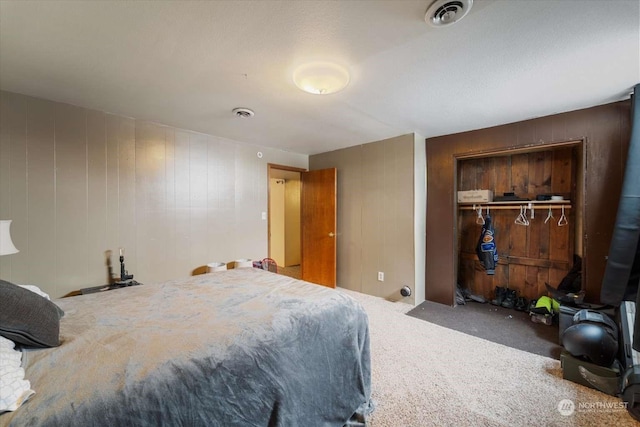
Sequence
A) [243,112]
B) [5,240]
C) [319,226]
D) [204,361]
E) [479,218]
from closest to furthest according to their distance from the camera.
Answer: [204,361], [5,240], [243,112], [479,218], [319,226]

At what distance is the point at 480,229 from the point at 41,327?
4.41 m

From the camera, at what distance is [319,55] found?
1677mm

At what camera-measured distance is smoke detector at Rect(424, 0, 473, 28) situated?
126 centimetres

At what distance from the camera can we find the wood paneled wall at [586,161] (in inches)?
94.6

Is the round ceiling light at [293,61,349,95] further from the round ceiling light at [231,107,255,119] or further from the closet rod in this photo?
the closet rod

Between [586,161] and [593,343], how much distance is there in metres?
1.73

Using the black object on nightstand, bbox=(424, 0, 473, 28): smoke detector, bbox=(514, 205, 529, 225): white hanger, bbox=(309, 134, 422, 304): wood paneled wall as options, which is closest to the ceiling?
bbox=(424, 0, 473, 28): smoke detector

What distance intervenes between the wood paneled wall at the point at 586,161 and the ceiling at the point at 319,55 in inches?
7.6

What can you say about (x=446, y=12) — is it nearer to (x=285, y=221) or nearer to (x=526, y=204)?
(x=526, y=204)

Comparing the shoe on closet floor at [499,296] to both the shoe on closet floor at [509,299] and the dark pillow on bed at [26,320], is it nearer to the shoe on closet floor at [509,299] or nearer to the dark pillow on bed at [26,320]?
the shoe on closet floor at [509,299]

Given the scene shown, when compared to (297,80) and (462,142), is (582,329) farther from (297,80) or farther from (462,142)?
(297,80)

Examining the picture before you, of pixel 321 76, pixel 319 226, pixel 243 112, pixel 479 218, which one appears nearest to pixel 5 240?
pixel 243 112

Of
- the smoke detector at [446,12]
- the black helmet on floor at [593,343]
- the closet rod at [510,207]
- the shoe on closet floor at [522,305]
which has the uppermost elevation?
the smoke detector at [446,12]

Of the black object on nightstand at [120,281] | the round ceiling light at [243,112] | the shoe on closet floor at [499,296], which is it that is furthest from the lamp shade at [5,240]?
the shoe on closet floor at [499,296]
